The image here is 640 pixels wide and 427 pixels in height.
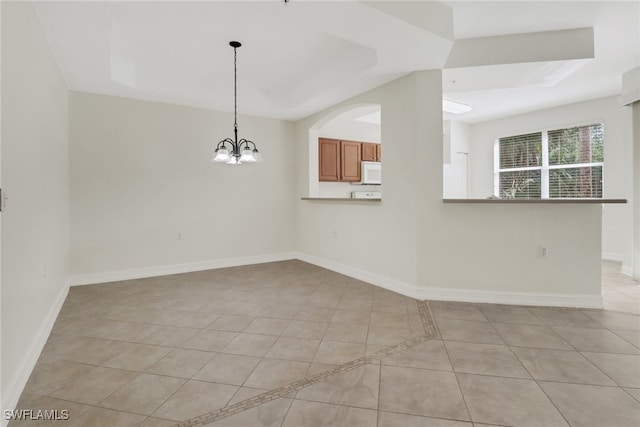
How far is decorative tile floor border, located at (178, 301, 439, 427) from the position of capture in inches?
59.4

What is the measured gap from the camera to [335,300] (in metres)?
3.25

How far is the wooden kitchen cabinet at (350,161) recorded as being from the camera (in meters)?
5.80

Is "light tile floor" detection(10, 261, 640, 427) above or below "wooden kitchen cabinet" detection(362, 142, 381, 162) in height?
below

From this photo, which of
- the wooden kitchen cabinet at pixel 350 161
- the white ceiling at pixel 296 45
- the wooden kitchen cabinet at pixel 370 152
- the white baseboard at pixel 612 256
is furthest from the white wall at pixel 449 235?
the white baseboard at pixel 612 256

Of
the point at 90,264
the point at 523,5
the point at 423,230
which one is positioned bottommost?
the point at 90,264

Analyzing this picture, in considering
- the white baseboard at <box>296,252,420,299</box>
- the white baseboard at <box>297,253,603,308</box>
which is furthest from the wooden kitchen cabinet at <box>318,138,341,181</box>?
the white baseboard at <box>297,253,603,308</box>

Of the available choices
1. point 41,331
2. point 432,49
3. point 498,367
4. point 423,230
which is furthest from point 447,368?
point 41,331

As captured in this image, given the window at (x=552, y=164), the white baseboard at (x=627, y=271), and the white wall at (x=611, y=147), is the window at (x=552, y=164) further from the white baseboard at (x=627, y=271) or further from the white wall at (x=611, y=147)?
the white baseboard at (x=627, y=271)

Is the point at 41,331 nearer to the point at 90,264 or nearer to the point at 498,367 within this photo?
the point at 90,264

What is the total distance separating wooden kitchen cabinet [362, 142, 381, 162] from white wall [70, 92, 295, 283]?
1.52 m

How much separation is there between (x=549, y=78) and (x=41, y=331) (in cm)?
548

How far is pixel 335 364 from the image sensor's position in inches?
78.2

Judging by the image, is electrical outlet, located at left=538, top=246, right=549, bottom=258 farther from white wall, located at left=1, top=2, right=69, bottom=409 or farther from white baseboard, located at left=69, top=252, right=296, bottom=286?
white wall, located at left=1, top=2, right=69, bottom=409

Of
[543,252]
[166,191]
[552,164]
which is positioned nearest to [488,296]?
[543,252]
